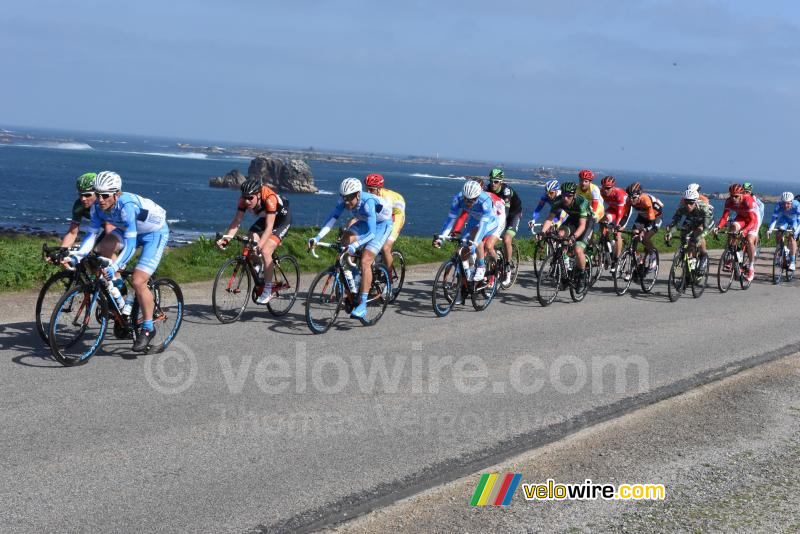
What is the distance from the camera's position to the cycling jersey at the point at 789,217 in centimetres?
1800

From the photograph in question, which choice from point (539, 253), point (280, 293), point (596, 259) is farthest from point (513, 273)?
point (280, 293)

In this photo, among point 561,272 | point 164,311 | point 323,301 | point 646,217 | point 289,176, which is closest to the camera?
point 164,311

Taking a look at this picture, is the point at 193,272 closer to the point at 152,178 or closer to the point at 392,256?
the point at 392,256

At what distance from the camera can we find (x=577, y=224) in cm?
1362

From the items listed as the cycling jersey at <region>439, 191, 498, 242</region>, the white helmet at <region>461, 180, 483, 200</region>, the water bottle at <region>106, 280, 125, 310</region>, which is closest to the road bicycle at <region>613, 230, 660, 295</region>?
the cycling jersey at <region>439, 191, 498, 242</region>

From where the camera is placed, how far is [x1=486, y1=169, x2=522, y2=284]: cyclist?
13820mm

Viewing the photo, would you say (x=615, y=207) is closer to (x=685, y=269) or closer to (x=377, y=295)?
(x=685, y=269)

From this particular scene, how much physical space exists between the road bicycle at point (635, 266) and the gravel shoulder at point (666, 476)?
23.6 ft

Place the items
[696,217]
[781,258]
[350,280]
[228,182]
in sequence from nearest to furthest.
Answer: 1. [350,280]
2. [696,217]
3. [781,258]
4. [228,182]

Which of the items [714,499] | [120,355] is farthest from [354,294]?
[714,499]

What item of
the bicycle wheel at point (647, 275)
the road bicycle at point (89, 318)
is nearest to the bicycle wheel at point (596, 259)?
the bicycle wheel at point (647, 275)

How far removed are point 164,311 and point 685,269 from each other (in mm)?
9934

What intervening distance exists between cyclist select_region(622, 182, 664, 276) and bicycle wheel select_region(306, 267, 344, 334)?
7400mm

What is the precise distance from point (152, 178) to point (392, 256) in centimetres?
12908
